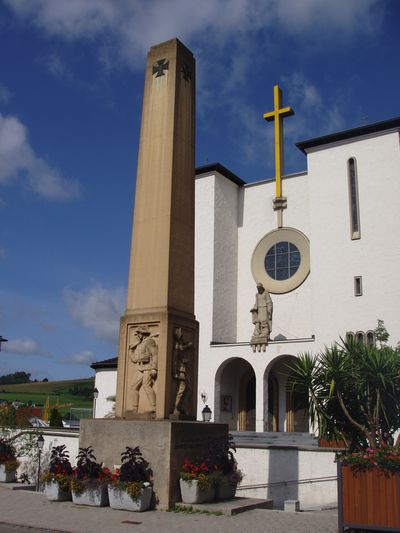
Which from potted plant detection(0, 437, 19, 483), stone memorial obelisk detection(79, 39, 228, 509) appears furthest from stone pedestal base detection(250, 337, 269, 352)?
stone memorial obelisk detection(79, 39, 228, 509)

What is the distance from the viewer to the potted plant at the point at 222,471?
11.5 metres

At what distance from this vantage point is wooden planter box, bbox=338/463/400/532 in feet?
28.6

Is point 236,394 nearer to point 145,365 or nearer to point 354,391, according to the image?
point 145,365

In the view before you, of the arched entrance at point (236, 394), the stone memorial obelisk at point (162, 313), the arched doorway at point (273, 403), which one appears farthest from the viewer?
the arched entrance at point (236, 394)

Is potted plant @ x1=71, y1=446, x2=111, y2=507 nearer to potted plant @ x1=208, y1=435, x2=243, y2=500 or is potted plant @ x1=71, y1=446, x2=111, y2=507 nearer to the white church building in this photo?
potted plant @ x1=208, y1=435, x2=243, y2=500

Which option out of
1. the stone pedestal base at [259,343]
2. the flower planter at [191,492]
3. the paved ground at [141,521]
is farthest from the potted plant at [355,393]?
the stone pedestal base at [259,343]

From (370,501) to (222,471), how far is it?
3642mm

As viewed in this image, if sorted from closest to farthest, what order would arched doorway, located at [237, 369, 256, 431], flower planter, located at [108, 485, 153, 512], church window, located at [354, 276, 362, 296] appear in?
1. flower planter, located at [108, 485, 153, 512]
2. church window, located at [354, 276, 362, 296]
3. arched doorway, located at [237, 369, 256, 431]

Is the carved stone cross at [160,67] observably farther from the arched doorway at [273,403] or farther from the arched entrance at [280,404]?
the arched doorway at [273,403]

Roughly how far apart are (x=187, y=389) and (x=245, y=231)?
2091 cm

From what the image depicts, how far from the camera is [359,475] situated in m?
9.00

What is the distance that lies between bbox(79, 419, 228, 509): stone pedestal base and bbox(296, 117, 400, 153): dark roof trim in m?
19.3

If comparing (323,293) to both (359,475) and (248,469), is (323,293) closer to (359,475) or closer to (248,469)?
(248,469)

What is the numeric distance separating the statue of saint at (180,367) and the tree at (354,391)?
2296 millimetres
